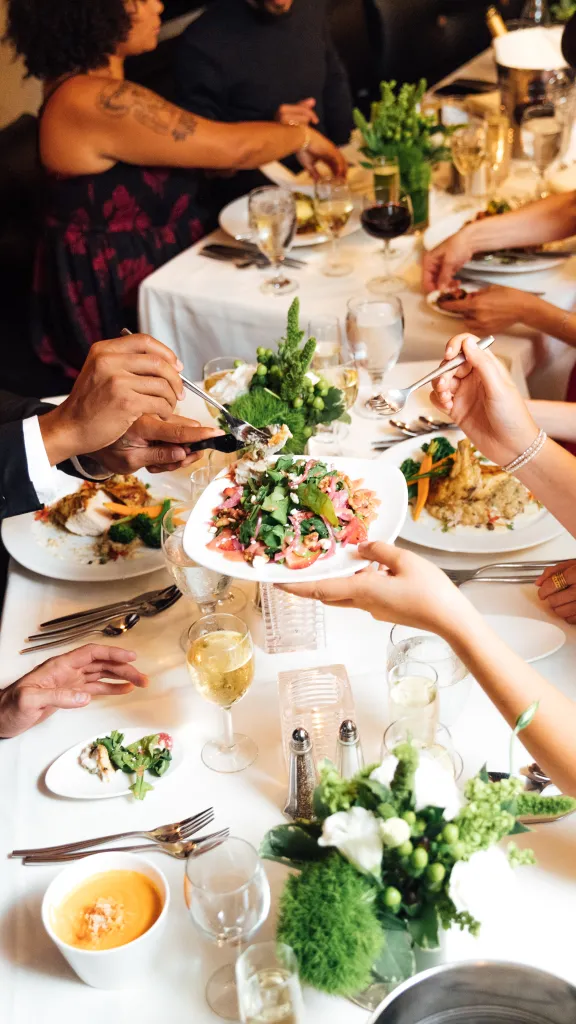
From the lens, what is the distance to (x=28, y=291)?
382 centimetres

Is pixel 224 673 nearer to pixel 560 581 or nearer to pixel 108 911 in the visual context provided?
pixel 108 911

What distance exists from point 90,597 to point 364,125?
5.41ft

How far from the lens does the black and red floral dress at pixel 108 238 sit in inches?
117

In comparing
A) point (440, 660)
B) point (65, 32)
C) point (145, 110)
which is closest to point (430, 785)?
point (440, 660)

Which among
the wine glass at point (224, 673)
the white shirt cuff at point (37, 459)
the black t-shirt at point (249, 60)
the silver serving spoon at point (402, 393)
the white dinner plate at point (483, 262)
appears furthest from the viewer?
the black t-shirt at point (249, 60)

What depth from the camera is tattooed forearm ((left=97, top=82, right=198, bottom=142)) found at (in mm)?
2744

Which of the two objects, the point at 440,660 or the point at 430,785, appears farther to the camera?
the point at 440,660

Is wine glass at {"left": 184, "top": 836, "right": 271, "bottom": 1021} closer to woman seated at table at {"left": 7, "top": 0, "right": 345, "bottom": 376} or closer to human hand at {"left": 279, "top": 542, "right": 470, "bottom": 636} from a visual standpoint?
human hand at {"left": 279, "top": 542, "right": 470, "bottom": 636}

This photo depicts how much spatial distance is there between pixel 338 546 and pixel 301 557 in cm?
5

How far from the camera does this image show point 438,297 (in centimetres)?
227

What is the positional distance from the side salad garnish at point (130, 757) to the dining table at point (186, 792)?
21mm

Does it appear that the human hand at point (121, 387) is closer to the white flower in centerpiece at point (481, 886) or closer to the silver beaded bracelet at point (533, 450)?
the silver beaded bracelet at point (533, 450)

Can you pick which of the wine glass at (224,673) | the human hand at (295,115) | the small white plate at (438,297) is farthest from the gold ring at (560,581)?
the human hand at (295,115)

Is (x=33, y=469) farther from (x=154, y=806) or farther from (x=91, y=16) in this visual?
(x=91, y=16)
